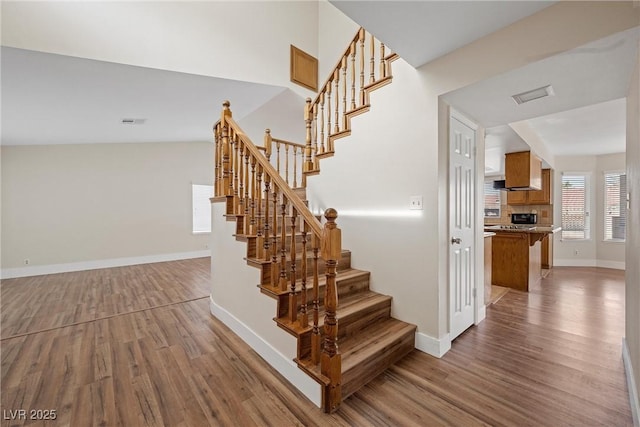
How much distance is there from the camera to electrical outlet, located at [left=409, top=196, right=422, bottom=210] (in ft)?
7.75

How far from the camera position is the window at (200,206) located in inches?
283

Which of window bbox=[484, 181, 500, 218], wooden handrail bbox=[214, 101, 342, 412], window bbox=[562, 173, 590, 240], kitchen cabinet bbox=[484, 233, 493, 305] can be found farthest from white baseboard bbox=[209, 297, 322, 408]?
window bbox=[562, 173, 590, 240]

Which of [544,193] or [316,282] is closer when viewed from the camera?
[316,282]

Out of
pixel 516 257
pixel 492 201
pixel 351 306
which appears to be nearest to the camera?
pixel 351 306

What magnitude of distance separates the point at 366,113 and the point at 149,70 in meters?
2.44

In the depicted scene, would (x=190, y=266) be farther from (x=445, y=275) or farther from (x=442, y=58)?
(x=442, y=58)

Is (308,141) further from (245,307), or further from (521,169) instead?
(521,169)

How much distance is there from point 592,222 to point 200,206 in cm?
937

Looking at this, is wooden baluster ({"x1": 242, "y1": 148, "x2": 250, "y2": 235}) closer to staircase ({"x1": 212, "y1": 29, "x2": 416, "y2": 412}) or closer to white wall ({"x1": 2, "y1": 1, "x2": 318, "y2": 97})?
staircase ({"x1": 212, "y1": 29, "x2": 416, "y2": 412})

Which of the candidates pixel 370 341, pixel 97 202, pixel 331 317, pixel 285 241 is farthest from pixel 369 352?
pixel 97 202

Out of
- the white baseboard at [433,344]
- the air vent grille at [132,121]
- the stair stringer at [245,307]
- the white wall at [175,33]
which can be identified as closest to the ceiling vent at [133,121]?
the air vent grille at [132,121]

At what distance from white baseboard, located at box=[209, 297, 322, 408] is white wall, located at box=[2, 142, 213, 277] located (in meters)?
4.72

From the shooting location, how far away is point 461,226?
261 cm

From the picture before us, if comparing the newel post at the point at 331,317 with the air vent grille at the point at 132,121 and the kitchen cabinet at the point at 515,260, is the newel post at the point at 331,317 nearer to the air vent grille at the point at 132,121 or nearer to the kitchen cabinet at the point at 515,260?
the kitchen cabinet at the point at 515,260
